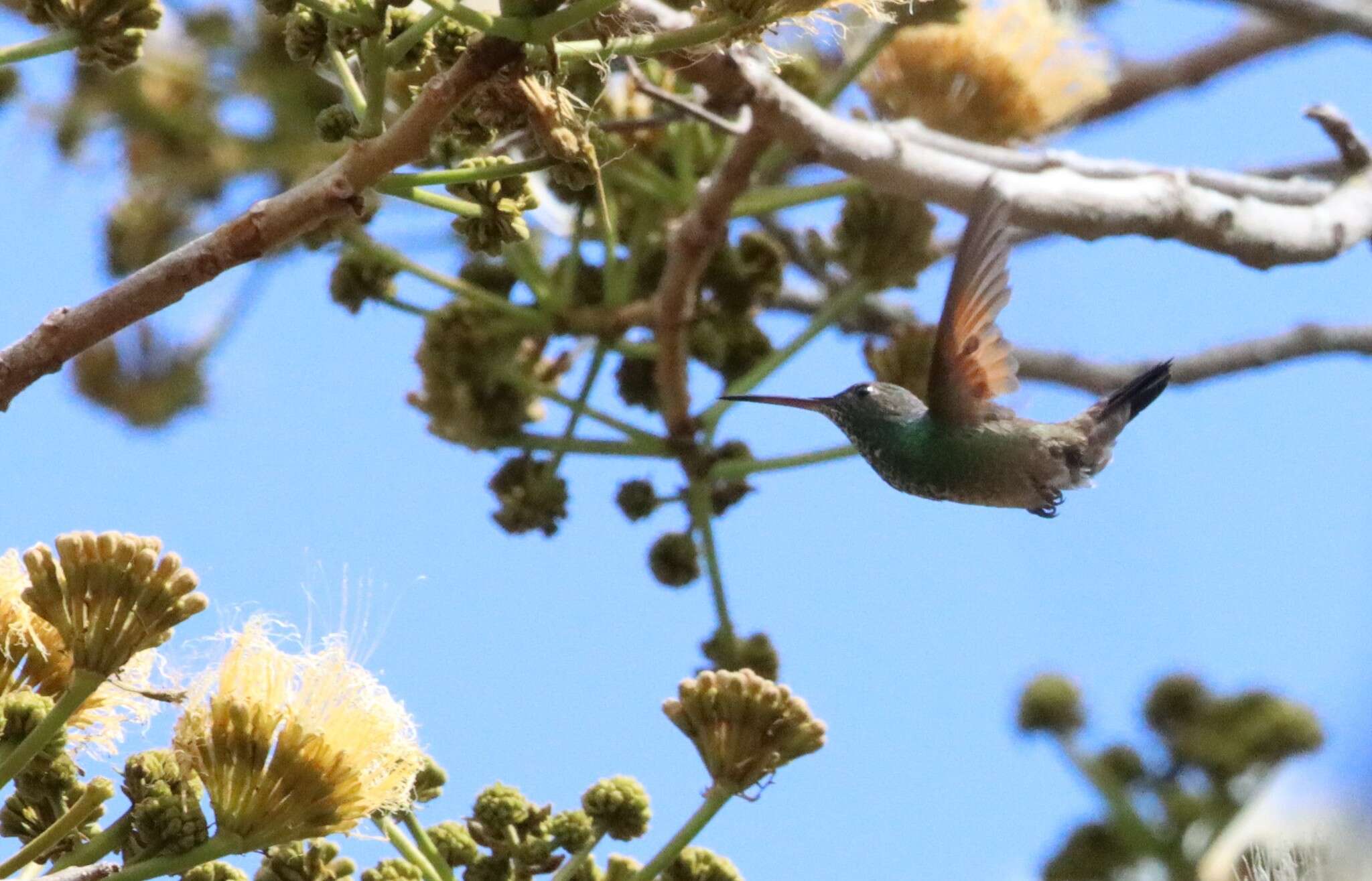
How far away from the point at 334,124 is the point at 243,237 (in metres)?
0.21

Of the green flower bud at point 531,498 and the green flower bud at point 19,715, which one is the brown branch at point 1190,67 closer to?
the green flower bud at point 531,498

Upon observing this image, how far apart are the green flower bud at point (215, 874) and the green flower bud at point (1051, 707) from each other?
2689 mm

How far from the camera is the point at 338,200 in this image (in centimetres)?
198

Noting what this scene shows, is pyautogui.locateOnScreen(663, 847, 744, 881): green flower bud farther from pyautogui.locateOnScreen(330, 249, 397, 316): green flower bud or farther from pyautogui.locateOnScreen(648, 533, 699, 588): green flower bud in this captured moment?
pyautogui.locateOnScreen(330, 249, 397, 316): green flower bud

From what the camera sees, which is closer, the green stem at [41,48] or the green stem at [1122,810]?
the green stem at [41,48]

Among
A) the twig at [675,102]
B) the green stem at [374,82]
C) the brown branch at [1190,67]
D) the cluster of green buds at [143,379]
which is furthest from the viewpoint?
the brown branch at [1190,67]

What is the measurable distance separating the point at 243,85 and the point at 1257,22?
3.72m

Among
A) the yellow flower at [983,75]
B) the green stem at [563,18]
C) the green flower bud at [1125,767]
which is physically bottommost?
the green stem at [563,18]

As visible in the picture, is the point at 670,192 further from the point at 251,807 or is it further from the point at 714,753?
the point at 251,807

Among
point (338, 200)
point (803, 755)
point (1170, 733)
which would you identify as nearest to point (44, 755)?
point (338, 200)

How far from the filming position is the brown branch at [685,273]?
3.47 meters

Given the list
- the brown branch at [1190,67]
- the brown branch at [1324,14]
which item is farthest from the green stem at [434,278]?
the brown branch at [1190,67]

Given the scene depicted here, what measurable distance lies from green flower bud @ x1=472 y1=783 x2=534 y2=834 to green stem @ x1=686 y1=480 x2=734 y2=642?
1.05 metres

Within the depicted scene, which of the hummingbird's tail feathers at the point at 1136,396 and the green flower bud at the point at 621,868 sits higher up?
the hummingbird's tail feathers at the point at 1136,396
